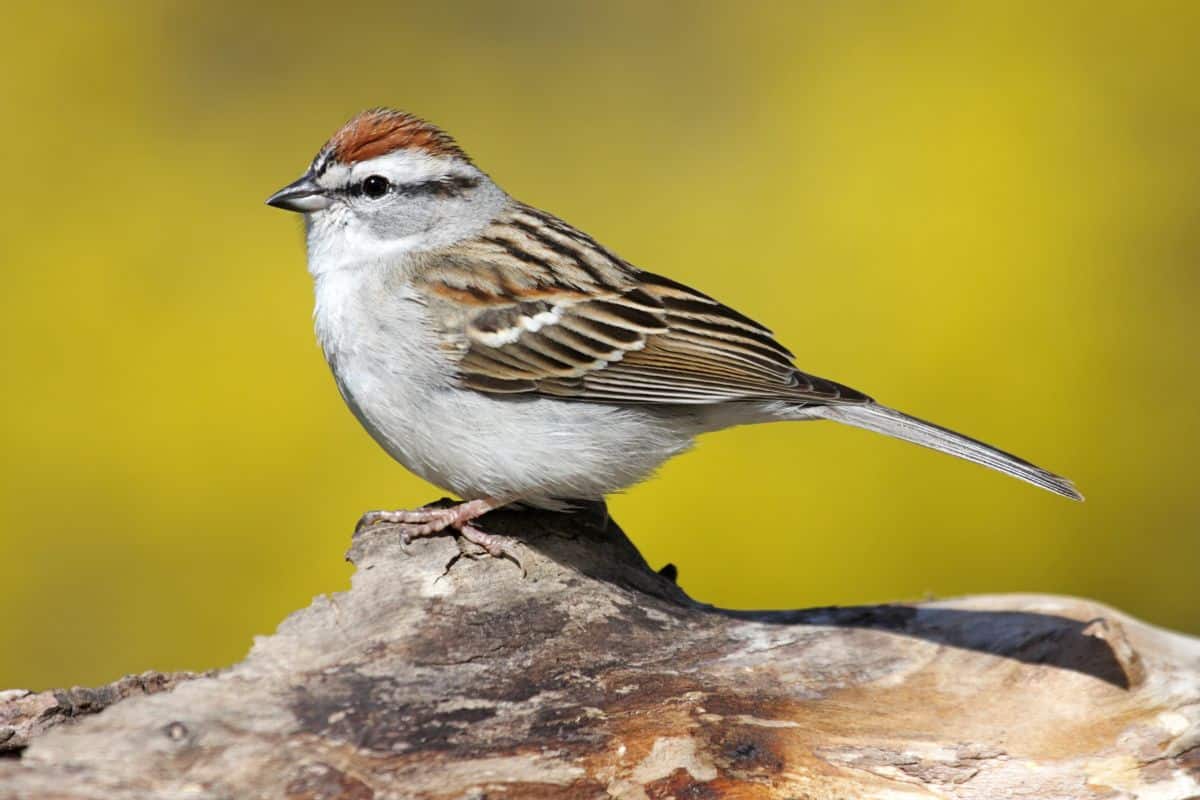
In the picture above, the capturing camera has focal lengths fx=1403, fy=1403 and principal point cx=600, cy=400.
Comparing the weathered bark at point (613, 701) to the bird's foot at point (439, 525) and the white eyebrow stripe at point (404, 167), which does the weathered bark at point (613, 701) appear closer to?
the bird's foot at point (439, 525)

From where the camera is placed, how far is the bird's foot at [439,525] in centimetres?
357

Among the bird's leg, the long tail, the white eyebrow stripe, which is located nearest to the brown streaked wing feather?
the long tail

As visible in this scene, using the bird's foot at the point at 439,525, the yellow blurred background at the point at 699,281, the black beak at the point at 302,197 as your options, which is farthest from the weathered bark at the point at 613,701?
the yellow blurred background at the point at 699,281

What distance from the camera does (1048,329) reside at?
5.61 metres

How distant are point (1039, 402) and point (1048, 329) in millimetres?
313

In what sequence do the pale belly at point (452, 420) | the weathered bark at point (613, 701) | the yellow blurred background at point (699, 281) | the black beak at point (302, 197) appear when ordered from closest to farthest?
the weathered bark at point (613, 701), the pale belly at point (452, 420), the black beak at point (302, 197), the yellow blurred background at point (699, 281)

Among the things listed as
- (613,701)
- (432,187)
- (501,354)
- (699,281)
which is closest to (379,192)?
(432,187)

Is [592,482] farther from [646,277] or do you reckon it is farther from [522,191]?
[522,191]

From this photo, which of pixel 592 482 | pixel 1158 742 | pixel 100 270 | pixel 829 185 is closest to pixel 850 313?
pixel 829 185

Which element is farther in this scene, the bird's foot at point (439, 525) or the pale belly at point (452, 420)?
the pale belly at point (452, 420)

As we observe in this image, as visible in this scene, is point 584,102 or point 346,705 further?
point 584,102

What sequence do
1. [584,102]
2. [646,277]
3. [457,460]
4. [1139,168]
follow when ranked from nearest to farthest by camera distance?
[457,460], [646,277], [1139,168], [584,102]

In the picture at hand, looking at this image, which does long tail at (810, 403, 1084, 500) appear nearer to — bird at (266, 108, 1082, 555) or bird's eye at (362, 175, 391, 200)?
bird at (266, 108, 1082, 555)

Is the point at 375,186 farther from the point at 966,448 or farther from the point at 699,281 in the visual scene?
the point at 699,281
